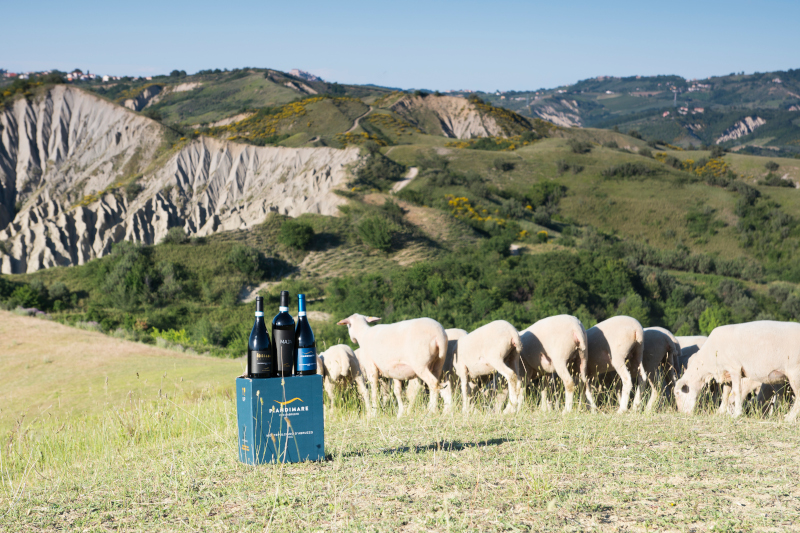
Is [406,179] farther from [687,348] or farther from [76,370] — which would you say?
[687,348]

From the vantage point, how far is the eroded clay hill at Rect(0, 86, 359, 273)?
5450 centimetres

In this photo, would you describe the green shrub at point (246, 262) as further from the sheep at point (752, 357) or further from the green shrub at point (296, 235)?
the sheep at point (752, 357)

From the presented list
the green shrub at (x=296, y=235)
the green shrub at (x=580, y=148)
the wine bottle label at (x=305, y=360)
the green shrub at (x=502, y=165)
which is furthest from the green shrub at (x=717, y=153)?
the wine bottle label at (x=305, y=360)

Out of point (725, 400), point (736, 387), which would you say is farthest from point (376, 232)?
point (736, 387)

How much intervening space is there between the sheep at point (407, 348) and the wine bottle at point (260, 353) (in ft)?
12.5

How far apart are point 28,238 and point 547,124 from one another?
82652 millimetres

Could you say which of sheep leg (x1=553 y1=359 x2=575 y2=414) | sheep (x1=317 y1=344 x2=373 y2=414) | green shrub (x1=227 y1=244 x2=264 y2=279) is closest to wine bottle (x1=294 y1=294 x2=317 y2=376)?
sheep (x1=317 y1=344 x2=373 y2=414)

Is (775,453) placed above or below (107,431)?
above

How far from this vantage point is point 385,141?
7369 centimetres

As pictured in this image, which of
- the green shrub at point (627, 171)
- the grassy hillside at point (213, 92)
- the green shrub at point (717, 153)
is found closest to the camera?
the green shrub at point (627, 171)

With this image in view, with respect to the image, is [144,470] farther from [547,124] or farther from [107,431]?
[547,124]

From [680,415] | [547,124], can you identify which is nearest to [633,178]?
[547,124]

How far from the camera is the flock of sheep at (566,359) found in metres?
8.48

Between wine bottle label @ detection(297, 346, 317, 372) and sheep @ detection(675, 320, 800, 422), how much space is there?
19.4 feet
